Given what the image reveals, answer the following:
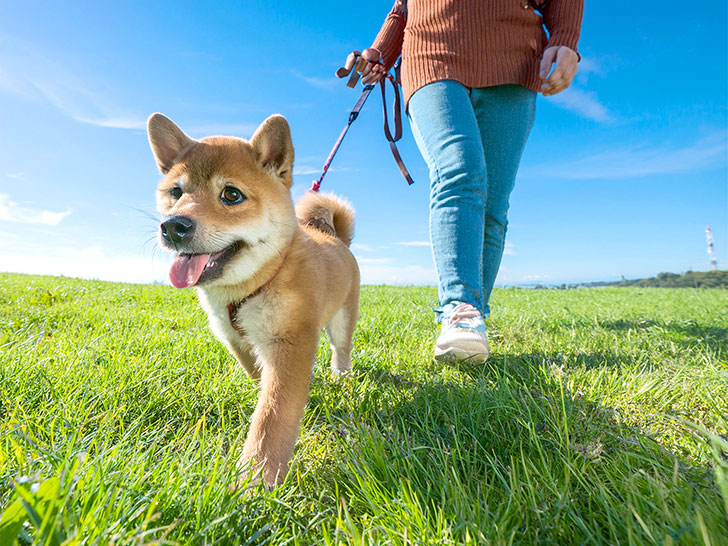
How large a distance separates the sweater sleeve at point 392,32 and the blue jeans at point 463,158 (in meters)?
0.76

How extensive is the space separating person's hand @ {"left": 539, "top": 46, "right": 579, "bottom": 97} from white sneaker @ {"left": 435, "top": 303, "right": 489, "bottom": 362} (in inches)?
64.4

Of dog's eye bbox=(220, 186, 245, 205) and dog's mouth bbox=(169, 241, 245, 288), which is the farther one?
dog's eye bbox=(220, 186, 245, 205)

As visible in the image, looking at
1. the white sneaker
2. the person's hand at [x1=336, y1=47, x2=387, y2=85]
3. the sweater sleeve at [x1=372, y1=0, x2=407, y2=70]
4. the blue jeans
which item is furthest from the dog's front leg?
the sweater sleeve at [x1=372, y1=0, x2=407, y2=70]

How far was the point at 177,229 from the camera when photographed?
182 cm

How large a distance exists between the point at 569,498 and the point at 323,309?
1.47 meters

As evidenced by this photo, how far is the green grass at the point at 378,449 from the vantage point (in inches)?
39.6

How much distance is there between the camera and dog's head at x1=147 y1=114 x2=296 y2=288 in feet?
6.21

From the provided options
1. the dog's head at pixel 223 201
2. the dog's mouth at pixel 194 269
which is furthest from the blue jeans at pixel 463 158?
the dog's mouth at pixel 194 269

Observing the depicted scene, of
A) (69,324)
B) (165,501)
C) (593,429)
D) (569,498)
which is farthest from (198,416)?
(69,324)

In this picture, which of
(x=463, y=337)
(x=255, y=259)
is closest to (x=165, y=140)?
(x=255, y=259)

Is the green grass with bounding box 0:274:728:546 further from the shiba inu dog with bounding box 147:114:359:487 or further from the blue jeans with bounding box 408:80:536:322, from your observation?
the blue jeans with bounding box 408:80:536:322

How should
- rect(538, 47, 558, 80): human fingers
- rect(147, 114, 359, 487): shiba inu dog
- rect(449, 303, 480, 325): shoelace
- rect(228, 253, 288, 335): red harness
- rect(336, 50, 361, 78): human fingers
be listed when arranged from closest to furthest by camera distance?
rect(147, 114, 359, 487): shiba inu dog, rect(228, 253, 288, 335): red harness, rect(449, 303, 480, 325): shoelace, rect(538, 47, 558, 80): human fingers, rect(336, 50, 361, 78): human fingers

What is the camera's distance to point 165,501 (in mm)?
1062

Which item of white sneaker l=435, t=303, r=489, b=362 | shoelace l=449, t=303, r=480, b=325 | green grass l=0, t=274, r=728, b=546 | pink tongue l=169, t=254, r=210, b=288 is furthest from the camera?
shoelace l=449, t=303, r=480, b=325
